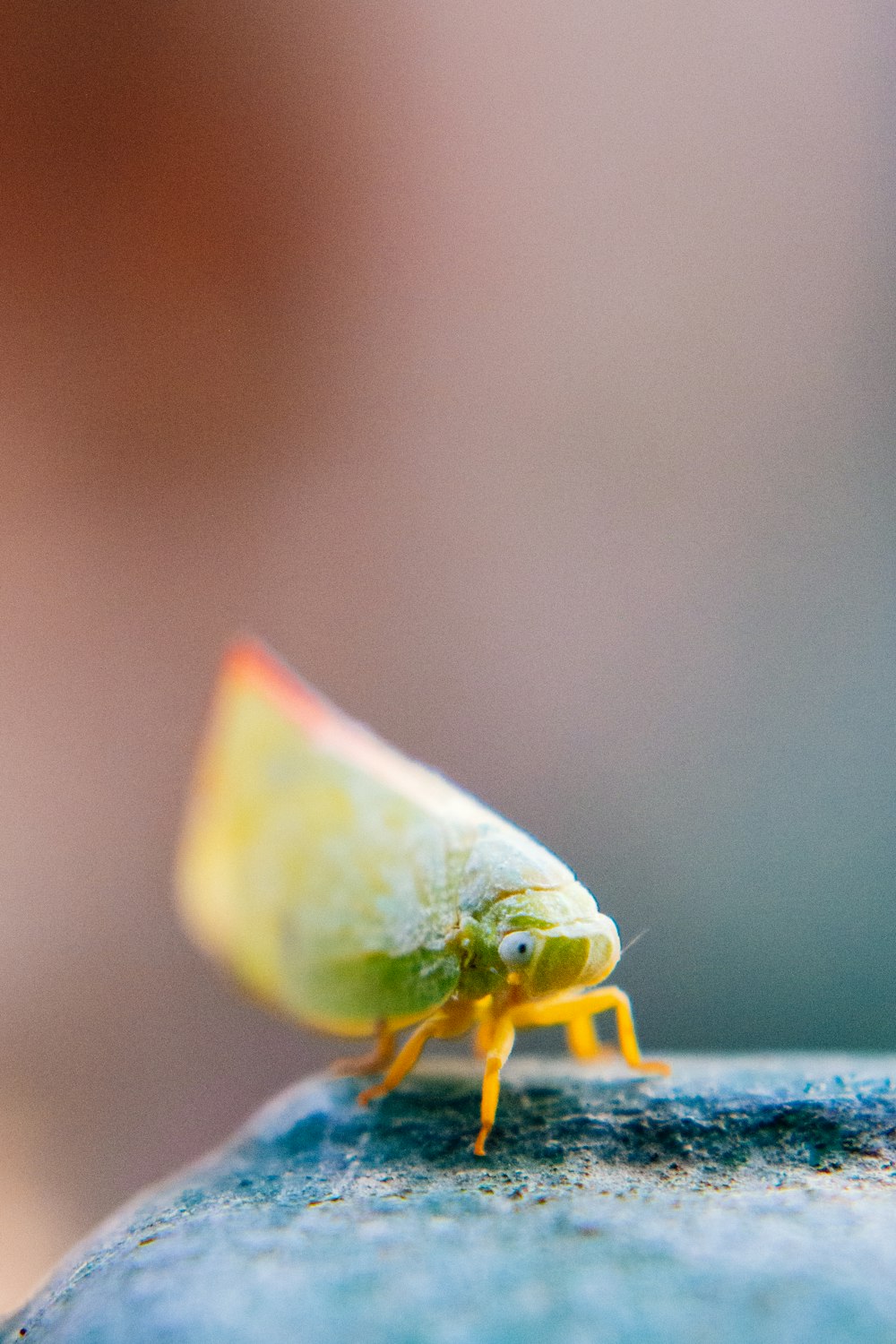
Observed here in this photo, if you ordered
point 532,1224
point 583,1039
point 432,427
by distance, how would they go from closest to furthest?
1. point 532,1224
2. point 583,1039
3. point 432,427

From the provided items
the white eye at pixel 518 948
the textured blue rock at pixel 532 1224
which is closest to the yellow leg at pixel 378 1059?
the textured blue rock at pixel 532 1224

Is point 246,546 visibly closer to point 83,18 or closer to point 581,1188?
point 83,18

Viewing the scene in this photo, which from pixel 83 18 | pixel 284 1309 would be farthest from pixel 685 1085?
pixel 83 18

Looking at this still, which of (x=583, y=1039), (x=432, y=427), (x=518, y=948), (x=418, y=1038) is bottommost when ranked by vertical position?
(x=583, y=1039)

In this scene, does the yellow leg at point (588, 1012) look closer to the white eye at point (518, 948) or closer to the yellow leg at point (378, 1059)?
the white eye at point (518, 948)

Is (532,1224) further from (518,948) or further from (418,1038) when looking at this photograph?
(418,1038)

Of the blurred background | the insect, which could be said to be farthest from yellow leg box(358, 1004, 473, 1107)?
the blurred background

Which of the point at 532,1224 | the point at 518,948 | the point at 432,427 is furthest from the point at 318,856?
the point at 432,427
